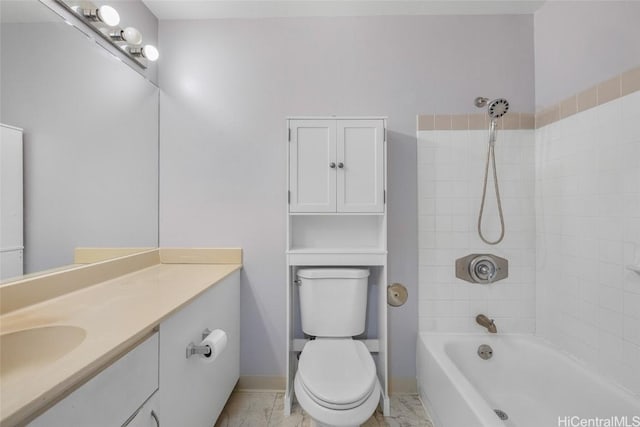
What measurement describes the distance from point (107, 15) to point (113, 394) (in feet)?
5.12

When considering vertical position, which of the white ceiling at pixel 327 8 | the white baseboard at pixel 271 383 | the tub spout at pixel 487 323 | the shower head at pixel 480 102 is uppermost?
the white ceiling at pixel 327 8

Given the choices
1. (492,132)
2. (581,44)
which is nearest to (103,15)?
(492,132)

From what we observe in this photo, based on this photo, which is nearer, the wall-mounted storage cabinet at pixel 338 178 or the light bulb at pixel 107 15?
the light bulb at pixel 107 15

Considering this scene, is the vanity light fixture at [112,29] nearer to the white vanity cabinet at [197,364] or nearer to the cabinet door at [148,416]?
the white vanity cabinet at [197,364]

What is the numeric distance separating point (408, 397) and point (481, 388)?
420 mm

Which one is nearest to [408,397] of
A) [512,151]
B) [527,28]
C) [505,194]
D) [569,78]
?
[505,194]

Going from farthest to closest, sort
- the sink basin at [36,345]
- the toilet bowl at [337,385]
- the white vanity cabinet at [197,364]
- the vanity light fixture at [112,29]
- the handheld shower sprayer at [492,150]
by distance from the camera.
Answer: the handheld shower sprayer at [492,150], the vanity light fixture at [112,29], the toilet bowl at [337,385], the white vanity cabinet at [197,364], the sink basin at [36,345]

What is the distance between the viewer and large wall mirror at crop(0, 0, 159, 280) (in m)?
1.04

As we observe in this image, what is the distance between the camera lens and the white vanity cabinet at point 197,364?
101 centimetres

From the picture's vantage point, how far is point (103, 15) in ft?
4.33

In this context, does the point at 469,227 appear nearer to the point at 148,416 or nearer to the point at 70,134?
the point at 148,416

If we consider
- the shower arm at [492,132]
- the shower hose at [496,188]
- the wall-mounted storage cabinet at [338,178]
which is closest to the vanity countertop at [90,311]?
the wall-mounted storage cabinet at [338,178]

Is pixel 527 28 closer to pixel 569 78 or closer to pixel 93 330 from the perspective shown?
pixel 569 78

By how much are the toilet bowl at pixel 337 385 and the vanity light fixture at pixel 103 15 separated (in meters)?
1.85
